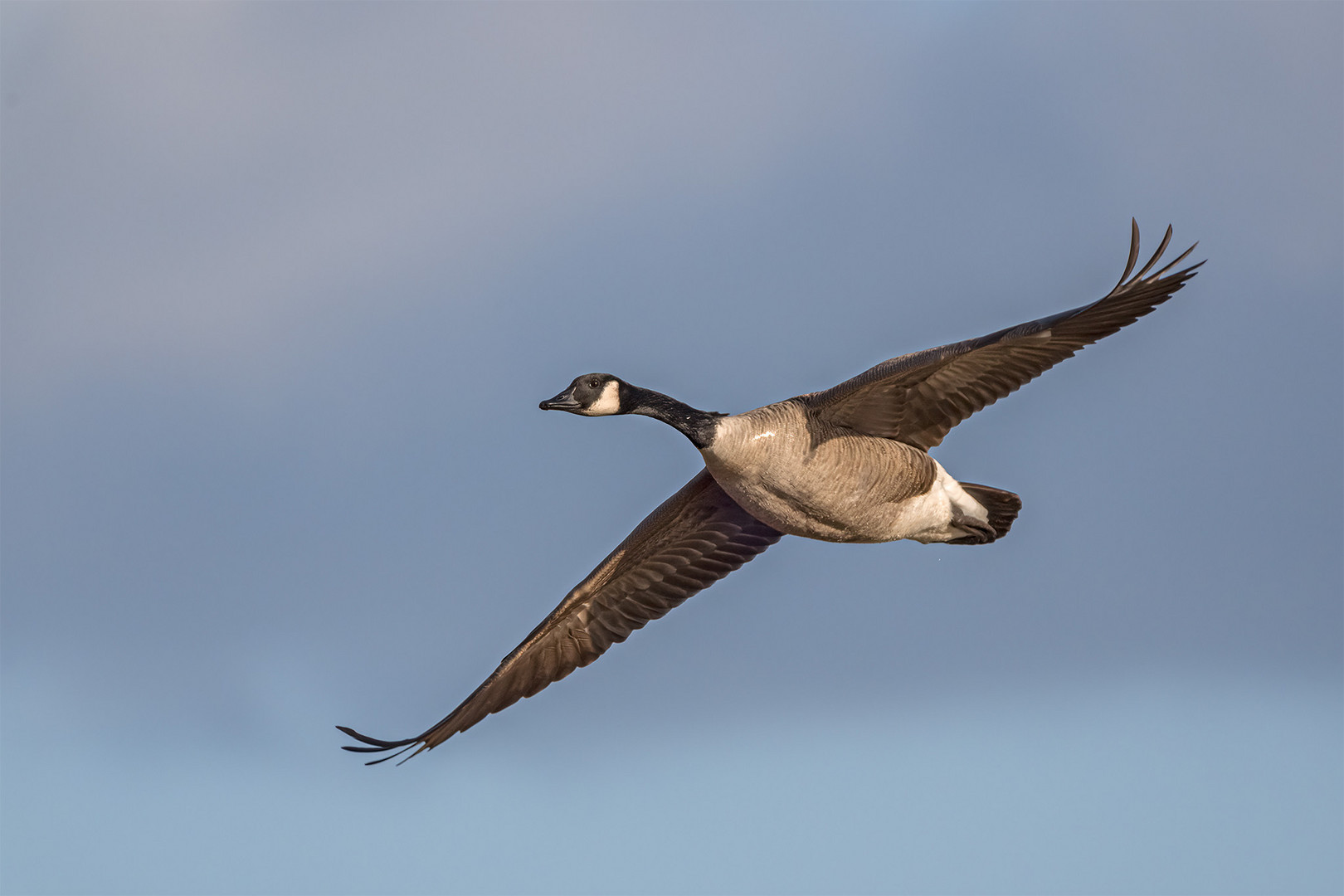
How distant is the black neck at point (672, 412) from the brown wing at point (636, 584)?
1508 mm

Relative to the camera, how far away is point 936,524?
443 inches

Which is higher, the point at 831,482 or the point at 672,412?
the point at 672,412

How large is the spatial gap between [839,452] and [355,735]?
4793 mm

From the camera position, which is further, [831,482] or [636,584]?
[636,584]

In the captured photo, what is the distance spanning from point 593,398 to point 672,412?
0.71 meters

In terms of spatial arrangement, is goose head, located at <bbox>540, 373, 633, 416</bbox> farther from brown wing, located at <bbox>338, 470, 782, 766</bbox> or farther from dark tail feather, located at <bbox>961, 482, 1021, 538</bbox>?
dark tail feather, located at <bbox>961, 482, 1021, 538</bbox>

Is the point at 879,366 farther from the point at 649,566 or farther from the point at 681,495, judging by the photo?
the point at 649,566

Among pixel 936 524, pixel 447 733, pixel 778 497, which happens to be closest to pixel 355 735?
pixel 447 733

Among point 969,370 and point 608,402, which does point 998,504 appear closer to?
point 969,370

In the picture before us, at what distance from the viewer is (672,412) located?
10.2 meters

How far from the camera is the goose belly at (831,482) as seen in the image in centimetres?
974

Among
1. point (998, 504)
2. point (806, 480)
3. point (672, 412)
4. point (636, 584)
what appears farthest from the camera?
point (636, 584)

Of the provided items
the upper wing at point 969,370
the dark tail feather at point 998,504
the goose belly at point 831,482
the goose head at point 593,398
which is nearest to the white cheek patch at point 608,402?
the goose head at point 593,398

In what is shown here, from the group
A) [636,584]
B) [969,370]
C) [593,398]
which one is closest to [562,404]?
[593,398]
